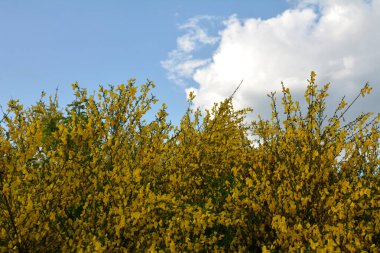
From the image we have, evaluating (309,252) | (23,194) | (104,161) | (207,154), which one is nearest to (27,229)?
(23,194)

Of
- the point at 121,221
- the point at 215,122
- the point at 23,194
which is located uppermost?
the point at 215,122

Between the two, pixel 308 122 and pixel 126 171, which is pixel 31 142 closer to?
pixel 126 171

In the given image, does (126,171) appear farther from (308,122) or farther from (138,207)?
(308,122)

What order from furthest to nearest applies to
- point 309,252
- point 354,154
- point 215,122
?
point 215,122, point 354,154, point 309,252

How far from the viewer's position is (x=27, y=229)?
331 centimetres

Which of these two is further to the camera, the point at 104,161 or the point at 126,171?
the point at 104,161

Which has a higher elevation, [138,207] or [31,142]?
Result: [31,142]

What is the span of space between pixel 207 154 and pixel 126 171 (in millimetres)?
2302

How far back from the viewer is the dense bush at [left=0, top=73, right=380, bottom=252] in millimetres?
3383

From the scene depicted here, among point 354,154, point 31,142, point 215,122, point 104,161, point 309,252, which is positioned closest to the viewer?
point 309,252

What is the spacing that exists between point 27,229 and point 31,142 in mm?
777

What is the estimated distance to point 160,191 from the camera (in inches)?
Result: 175

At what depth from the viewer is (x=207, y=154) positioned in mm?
5875

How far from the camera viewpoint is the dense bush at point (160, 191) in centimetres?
338
